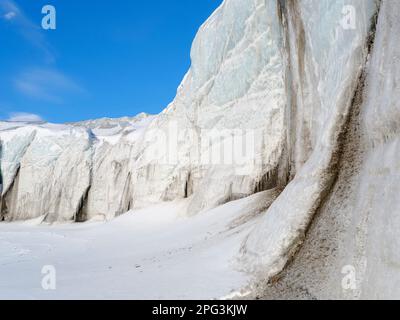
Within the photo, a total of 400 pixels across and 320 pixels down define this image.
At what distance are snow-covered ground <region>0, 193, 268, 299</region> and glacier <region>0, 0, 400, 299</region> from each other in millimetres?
80

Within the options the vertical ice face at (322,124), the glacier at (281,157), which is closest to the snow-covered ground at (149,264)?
the glacier at (281,157)

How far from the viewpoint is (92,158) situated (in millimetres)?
29969

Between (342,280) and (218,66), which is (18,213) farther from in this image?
(342,280)

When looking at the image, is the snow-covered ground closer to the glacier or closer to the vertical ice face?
the glacier

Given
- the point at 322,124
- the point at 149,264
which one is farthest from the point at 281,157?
the point at 149,264

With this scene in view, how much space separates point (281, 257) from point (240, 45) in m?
13.7

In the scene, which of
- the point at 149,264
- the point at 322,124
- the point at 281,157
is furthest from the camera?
the point at 281,157

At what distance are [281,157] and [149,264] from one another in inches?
302

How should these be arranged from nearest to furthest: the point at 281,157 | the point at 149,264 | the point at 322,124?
A: 1. the point at 322,124
2. the point at 149,264
3. the point at 281,157

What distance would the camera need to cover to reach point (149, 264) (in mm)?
8680

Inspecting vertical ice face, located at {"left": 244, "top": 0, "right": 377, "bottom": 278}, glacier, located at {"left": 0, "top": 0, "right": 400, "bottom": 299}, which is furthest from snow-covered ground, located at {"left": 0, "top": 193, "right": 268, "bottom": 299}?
vertical ice face, located at {"left": 244, "top": 0, "right": 377, "bottom": 278}

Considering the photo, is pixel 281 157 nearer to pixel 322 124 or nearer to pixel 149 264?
pixel 322 124

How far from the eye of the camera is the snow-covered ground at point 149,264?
618 centimetres
